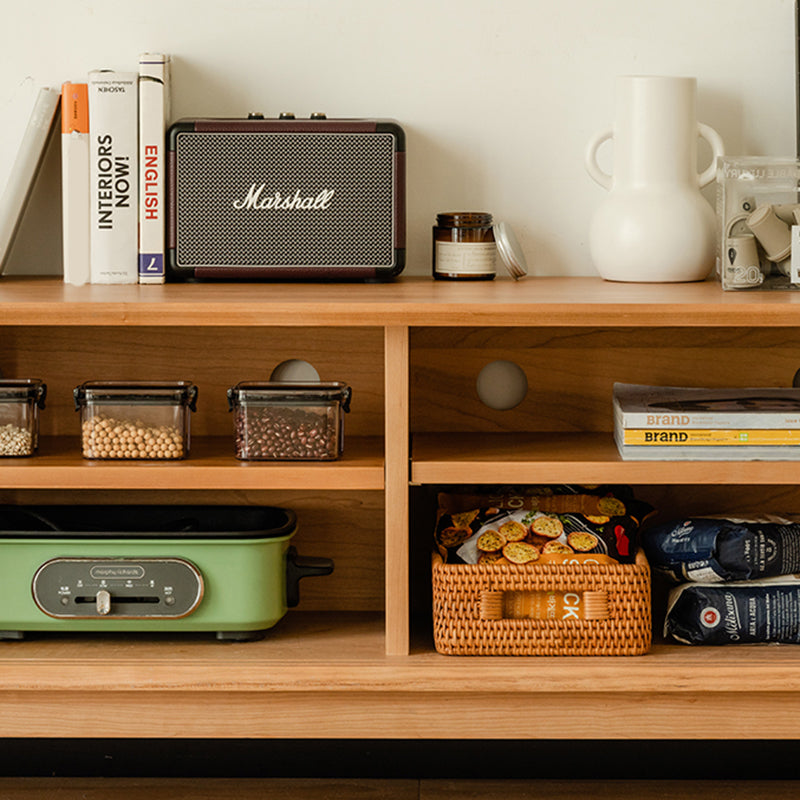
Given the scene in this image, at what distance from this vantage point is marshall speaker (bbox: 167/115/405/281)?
58.4 inches

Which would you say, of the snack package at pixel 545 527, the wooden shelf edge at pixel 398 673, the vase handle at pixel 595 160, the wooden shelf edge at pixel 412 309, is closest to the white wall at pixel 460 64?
the vase handle at pixel 595 160

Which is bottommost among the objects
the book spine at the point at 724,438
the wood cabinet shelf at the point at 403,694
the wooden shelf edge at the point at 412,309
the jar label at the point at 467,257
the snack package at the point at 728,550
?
the wood cabinet shelf at the point at 403,694

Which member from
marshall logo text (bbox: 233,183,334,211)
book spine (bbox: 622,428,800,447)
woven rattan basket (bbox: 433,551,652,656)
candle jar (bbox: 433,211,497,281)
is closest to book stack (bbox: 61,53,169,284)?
marshall logo text (bbox: 233,183,334,211)

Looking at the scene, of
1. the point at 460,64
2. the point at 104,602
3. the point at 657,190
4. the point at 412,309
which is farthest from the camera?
the point at 460,64

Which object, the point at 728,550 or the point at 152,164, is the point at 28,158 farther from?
the point at 728,550

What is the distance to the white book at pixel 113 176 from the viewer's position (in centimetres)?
146

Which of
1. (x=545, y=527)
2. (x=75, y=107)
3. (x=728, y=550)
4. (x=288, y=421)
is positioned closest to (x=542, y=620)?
(x=545, y=527)

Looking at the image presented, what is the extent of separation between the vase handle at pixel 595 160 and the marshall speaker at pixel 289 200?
10.3 inches

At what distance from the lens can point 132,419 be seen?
4.52 ft

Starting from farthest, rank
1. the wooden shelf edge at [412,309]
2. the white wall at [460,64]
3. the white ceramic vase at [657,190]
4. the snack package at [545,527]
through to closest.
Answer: the white wall at [460,64] → the white ceramic vase at [657,190] → the snack package at [545,527] → the wooden shelf edge at [412,309]

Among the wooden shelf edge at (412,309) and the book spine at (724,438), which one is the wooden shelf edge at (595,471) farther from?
the wooden shelf edge at (412,309)

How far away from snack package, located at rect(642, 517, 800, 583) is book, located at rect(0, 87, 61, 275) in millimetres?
998

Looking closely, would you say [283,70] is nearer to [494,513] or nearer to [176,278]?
[176,278]

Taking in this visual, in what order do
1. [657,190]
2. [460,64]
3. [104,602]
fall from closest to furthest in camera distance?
[104,602]
[657,190]
[460,64]
